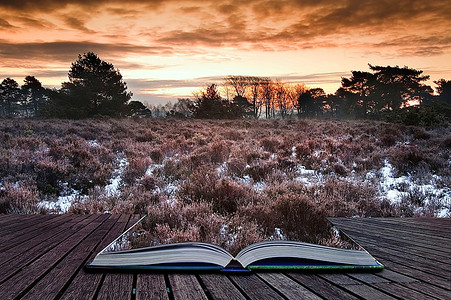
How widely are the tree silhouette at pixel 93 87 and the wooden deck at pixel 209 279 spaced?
28.8m

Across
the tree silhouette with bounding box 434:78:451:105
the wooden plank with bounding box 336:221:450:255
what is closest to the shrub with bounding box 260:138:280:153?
the wooden plank with bounding box 336:221:450:255

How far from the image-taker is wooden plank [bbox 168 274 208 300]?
139 centimetres

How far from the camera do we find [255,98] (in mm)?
60000

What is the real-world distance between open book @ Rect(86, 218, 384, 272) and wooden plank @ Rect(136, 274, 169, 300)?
7 centimetres

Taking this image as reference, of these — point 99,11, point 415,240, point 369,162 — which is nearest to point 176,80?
point 99,11

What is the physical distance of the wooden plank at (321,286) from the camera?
1415mm

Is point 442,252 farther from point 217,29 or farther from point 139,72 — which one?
point 139,72

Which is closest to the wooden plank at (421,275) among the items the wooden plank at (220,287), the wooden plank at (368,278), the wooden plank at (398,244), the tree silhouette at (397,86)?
the wooden plank at (368,278)

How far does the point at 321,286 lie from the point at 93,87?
32005mm

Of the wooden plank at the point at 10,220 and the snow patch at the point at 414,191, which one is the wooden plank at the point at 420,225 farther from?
the wooden plank at the point at 10,220

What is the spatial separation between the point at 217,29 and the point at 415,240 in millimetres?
18320

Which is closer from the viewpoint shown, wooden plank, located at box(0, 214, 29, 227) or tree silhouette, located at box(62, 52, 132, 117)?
wooden plank, located at box(0, 214, 29, 227)

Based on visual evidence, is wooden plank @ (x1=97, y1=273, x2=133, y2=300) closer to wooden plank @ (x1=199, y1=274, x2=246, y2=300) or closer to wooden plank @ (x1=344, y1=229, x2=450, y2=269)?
wooden plank @ (x1=199, y1=274, x2=246, y2=300)

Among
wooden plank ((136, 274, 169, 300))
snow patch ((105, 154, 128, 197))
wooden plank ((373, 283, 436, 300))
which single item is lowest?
snow patch ((105, 154, 128, 197))
